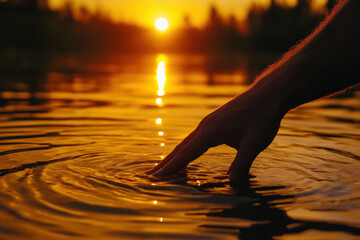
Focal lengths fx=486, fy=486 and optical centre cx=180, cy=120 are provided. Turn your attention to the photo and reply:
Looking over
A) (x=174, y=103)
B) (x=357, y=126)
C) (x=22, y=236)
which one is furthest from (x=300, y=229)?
(x=174, y=103)

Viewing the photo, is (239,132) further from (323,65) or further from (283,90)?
(323,65)

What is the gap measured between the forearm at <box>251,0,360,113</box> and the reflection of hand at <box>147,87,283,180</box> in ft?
0.28

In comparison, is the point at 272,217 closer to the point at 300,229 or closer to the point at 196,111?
the point at 300,229

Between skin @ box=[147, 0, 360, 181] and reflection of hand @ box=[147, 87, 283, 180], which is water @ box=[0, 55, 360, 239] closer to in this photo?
reflection of hand @ box=[147, 87, 283, 180]

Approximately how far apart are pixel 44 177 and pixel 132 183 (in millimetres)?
555

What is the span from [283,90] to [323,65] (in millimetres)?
244

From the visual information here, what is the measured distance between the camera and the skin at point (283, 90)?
2.46 meters

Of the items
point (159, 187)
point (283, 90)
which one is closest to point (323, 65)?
point (283, 90)

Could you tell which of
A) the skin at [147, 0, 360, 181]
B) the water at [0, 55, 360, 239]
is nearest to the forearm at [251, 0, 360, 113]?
the skin at [147, 0, 360, 181]

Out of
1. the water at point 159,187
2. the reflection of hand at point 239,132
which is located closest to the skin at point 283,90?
the reflection of hand at point 239,132

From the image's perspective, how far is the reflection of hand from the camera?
105 inches

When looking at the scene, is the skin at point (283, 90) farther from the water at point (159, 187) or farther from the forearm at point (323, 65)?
the water at point (159, 187)

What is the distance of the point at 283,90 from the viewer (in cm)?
261

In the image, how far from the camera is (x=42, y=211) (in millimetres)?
2328
